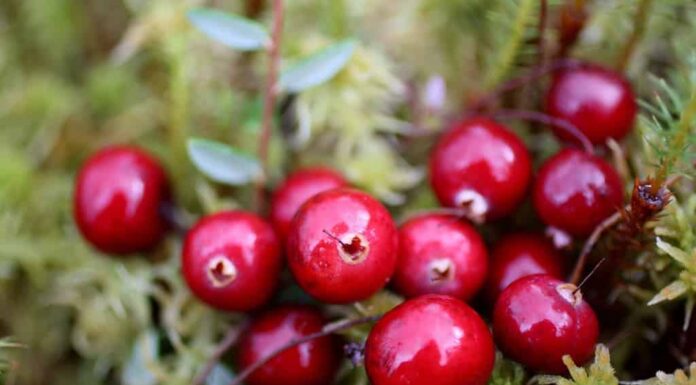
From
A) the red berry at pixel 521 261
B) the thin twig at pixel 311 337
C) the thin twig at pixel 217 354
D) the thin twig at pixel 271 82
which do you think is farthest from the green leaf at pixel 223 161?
the red berry at pixel 521 261

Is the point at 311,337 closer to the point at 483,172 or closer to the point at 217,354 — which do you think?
the point at 217,354

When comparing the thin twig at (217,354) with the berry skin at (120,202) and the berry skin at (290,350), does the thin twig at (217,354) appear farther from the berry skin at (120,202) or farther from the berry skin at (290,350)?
the berry skin at (120,202)

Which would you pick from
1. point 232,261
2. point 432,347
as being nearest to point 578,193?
point 432,347

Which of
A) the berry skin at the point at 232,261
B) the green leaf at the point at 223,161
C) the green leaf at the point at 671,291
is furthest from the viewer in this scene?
the green leaf at the point at 223,161

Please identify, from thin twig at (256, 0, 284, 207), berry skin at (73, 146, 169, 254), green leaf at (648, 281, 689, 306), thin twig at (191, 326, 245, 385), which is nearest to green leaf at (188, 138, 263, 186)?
thin twig at (256, 0, 284, 207)

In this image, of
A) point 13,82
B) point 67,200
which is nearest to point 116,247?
point 67,200

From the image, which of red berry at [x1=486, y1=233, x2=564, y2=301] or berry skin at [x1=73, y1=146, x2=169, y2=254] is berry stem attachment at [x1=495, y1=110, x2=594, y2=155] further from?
berry skin at [x1=73, y1=146, x2=169, y2=254]
